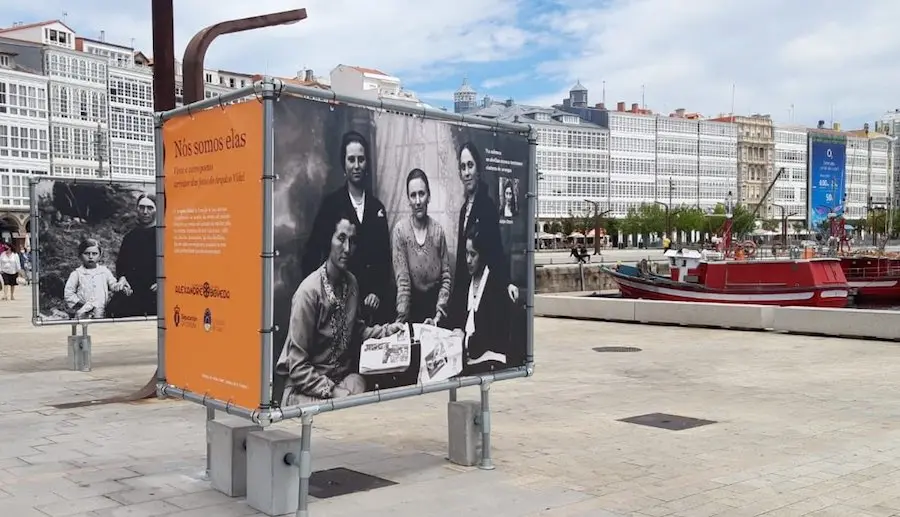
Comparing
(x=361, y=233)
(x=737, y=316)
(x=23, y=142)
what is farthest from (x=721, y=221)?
(x=361, y=233)

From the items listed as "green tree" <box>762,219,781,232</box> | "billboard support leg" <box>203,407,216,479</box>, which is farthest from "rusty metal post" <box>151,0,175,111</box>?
"green tree" <box>762,219,781,232</box>

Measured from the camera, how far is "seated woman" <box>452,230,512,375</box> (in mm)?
7355

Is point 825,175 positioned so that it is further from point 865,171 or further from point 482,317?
point 865,171

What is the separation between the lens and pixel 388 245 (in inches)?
259

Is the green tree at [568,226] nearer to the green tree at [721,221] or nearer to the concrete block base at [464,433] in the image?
the green tree at [721,221]

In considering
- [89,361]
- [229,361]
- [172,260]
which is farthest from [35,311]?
[229,361]

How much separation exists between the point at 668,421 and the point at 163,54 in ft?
24.6

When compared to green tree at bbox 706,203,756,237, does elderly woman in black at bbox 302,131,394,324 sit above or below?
below

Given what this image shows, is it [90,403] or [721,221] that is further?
[721,221]

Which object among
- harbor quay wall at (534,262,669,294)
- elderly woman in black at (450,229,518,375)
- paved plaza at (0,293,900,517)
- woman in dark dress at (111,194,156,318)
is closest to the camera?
paved plaza at (0,293,900,517)

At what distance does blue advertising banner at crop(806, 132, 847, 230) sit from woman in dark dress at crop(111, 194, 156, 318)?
81.3 ft

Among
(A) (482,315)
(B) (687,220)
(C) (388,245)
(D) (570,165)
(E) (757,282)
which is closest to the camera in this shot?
(C) (388,245)

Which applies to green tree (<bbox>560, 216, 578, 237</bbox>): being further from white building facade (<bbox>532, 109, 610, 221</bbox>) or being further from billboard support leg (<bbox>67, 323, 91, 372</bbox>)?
billboard support leg (<bbox>67, 323, 91, 372</bbox>)

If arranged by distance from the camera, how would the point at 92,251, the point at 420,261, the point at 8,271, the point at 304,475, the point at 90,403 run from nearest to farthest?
the point at 304,475 < the point at 420,261 < the point at 90,403 < the point at 92,251 < the point at 8,271
